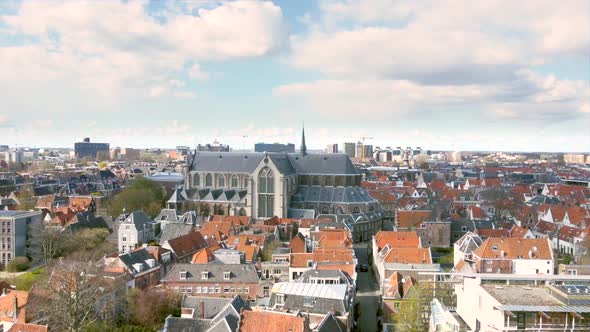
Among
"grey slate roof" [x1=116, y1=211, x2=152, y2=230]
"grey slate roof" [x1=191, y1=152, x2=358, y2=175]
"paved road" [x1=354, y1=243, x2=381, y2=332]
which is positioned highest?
"grey slate roof" [x1=191, y1=152, x2=358, y2=175]

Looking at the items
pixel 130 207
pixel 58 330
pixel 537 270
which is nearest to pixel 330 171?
pixel 130 207

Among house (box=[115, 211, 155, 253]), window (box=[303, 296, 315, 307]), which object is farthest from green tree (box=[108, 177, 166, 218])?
window (box=[303, 296, 315, 307])

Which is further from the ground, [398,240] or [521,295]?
[521,295]

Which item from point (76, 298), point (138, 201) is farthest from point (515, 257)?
point (138, 201)

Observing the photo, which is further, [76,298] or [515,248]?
[515,248]

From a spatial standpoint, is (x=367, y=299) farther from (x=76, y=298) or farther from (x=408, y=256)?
(x=76, y=298)

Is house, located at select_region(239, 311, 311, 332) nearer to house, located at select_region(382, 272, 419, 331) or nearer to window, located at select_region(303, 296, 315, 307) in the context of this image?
window, located at select_region(303, 296, 315, 307)

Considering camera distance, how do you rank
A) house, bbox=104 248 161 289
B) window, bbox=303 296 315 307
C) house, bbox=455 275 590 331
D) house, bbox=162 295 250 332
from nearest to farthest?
1. house, bbox=455 275 590 331
2. house, bbox=162 295 250 332
3. window, bbox=303 296 315 307
4. house, bbox=104 248 161 289
